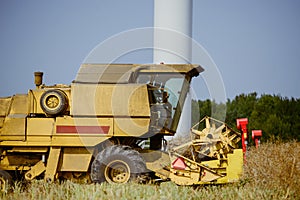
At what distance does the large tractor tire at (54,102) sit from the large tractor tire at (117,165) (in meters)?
1.44

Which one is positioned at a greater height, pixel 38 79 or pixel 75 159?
pixel 38 79

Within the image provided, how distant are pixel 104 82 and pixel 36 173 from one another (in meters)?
2.58

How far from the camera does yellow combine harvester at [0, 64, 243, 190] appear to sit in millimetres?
12242

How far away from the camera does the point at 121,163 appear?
12094 millimetres

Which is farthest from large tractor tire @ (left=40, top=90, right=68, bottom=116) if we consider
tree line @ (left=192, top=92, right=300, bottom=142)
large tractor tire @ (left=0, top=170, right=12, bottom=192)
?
tree line @ (left=192, top=92, right=300, bottom=142)

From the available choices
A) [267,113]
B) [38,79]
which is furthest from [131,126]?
[267,113]

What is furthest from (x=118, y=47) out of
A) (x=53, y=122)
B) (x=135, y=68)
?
(x=53, y=122)

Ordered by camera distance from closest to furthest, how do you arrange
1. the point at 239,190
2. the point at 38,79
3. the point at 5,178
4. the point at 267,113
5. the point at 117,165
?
the point at 239,190 → the point at 117,165 → the point at 5,178 → the point at 38,79 → the point at 267,113

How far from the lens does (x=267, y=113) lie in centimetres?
3164

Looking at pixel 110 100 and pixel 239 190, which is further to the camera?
pixel 110 100

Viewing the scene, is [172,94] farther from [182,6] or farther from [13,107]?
[182,6]

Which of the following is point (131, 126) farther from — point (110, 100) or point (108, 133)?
point (110, 100)

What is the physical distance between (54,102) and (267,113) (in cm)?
2083

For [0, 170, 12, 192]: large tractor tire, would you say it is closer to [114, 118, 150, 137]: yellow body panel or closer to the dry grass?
the dry grass
